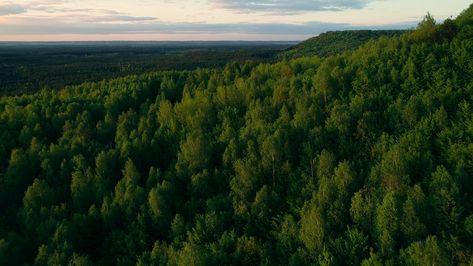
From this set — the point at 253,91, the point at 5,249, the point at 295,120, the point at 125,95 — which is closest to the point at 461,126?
the point at 295,120

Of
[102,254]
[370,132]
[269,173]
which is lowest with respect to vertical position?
[102,254]

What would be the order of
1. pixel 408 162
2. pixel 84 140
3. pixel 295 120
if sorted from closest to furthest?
pixel 408 162
pixel 295 120
pixel 84 140

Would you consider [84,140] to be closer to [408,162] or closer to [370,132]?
[370,132]

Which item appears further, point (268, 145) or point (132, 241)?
point (268, 145)

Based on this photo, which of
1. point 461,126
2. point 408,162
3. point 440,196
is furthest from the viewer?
point 461,126

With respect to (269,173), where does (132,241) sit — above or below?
below

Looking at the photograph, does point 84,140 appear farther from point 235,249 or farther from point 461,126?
point 461,126

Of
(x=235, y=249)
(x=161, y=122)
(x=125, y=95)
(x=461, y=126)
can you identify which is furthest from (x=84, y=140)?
(x=461, y=126)
